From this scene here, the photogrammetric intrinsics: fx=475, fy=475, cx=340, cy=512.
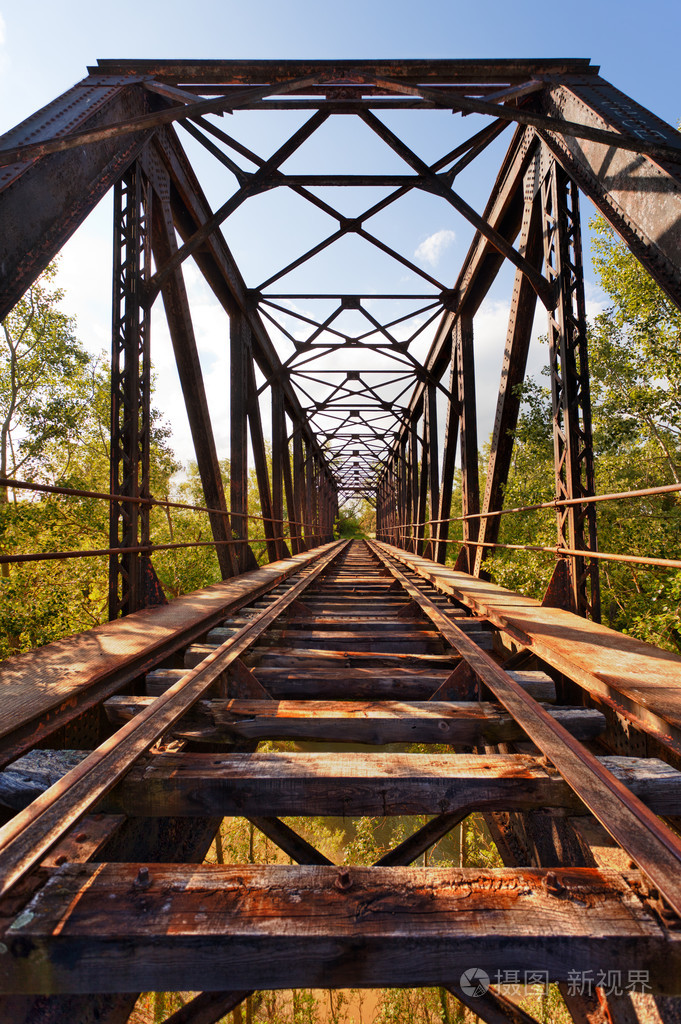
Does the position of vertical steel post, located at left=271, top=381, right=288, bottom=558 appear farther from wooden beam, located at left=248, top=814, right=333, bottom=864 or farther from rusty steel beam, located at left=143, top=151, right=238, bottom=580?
wooden beam, located at left=248, top=814, right=333, bottom=864

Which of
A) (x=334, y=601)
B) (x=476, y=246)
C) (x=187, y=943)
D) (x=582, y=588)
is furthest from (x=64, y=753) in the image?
(x=476, y=246)

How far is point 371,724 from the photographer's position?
2133 mm

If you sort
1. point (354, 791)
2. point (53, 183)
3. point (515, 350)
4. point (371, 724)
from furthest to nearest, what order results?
point (515, 350) < point (53, 183) < point (371, 724) < point (354, 791)

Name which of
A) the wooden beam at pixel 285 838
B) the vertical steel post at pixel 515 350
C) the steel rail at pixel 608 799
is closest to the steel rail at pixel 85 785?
the wooden beam at pixel 285 838

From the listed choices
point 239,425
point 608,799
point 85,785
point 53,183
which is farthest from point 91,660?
point 239,425

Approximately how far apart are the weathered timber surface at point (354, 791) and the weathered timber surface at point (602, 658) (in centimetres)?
49

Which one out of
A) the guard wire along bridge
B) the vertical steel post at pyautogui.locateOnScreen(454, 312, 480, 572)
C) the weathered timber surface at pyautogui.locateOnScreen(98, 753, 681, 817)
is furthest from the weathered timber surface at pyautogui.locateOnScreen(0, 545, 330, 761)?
the vertical steel post at pyautogui.locateOnScreen(454, 312, 480, 572)

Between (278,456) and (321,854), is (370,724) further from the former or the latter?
(278,456)

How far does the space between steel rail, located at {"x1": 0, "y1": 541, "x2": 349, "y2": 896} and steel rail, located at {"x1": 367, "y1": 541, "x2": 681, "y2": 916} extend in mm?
1473

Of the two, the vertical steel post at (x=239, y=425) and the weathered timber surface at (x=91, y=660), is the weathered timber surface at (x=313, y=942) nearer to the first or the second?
the weathered timber surface at (x=91, y=660)

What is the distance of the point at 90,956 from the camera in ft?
3.41

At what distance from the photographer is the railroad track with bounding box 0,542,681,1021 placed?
1.04 metres

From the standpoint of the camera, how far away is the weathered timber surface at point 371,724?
84.0 inches

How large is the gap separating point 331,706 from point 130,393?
3.47 m
